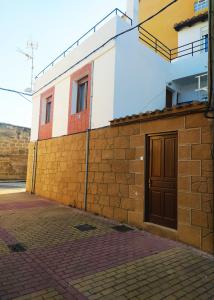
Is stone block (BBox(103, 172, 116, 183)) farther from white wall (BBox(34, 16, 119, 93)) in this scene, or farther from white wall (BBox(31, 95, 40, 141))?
white wall (BBox(31, 95, 40, 141))

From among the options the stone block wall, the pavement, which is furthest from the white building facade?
the stone block wall

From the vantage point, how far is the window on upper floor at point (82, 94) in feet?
30.8

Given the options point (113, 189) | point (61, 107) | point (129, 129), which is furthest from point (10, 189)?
point (129, 129)

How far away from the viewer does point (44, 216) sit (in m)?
7.42

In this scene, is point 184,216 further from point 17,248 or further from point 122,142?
point 17,248

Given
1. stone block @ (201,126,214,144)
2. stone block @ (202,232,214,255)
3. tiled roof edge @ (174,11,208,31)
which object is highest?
tiled roof edge @ (174,11,208,31)

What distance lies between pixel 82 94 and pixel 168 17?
29.5ft

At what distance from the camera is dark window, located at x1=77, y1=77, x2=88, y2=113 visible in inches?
370

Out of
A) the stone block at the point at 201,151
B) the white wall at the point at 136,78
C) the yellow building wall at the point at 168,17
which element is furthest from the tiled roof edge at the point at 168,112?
the yellow building wall at the point at 168,17

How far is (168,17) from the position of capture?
14.5 metres

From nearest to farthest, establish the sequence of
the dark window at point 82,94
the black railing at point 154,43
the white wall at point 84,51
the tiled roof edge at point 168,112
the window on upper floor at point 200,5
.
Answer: the tiled roof edge at point 168,112
the white wall at point 84,51
the dark window at point 82,94
the black railing at point 154,43
the window on upper floor at point 200,5

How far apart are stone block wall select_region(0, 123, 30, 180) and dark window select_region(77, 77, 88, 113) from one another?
497 inches

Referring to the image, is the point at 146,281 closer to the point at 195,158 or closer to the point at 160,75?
the point at 195,158

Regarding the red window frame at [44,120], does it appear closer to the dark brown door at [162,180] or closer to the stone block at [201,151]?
the dark brown door at [162,180]
